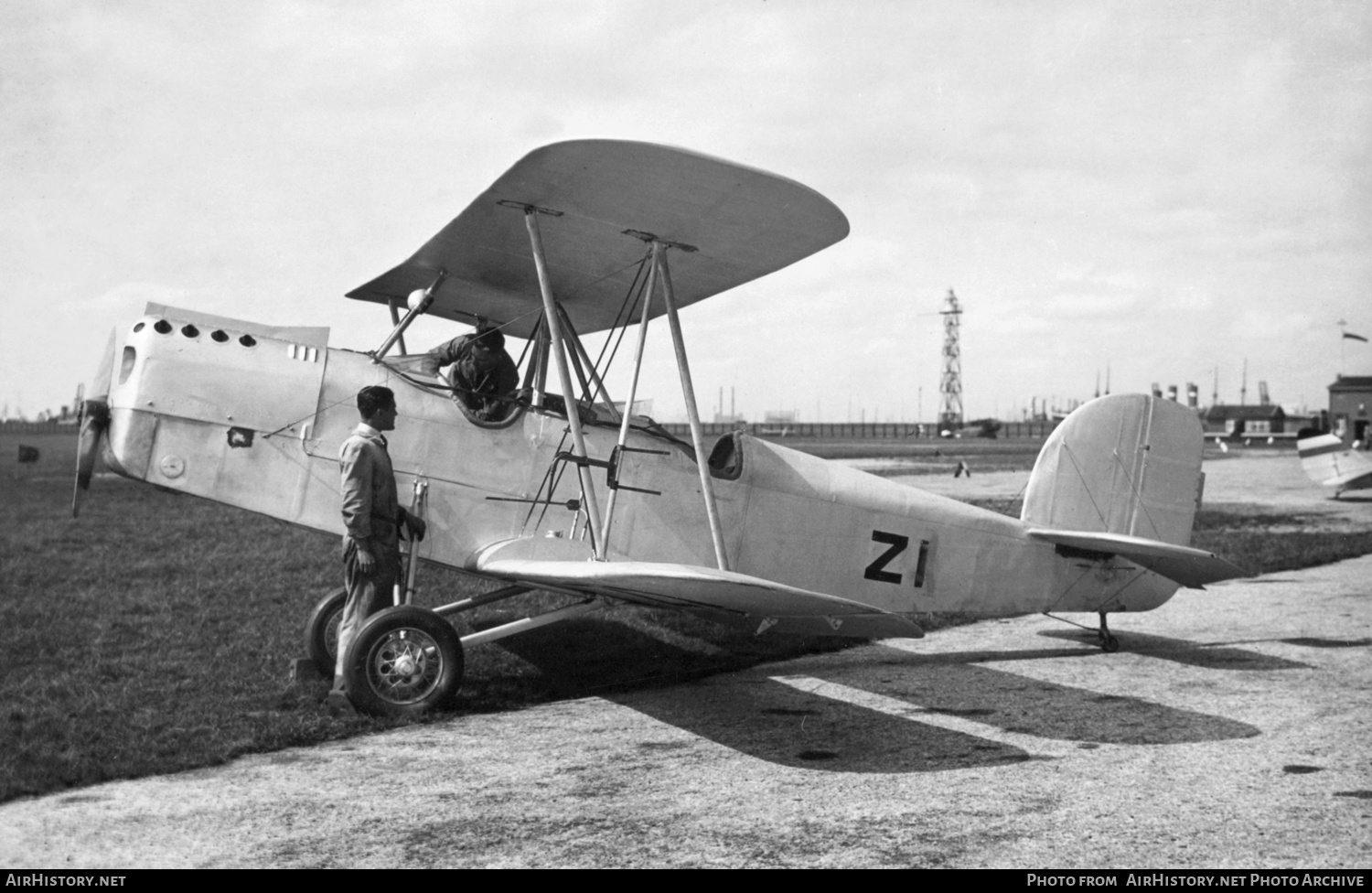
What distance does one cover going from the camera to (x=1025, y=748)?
18.0 ft

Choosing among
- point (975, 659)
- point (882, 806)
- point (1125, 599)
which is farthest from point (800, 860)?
point (1125, 599)

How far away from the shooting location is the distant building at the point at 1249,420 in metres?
104

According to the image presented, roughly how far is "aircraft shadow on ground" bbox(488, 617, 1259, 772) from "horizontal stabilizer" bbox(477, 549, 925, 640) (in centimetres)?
61

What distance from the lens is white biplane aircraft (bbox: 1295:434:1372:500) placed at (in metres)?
25.7

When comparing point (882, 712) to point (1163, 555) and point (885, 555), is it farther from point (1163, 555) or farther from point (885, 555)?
point (1163, 555)

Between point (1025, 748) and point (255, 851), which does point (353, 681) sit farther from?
point (1025, 748)

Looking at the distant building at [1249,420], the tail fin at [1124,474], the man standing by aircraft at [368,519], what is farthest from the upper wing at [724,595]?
the distant building at [1249,420]

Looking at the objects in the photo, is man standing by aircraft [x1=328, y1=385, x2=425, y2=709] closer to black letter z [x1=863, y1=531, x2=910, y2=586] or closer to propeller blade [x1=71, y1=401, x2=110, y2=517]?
propeller blade [x1=71, y1=401, x2=110, y2=517]

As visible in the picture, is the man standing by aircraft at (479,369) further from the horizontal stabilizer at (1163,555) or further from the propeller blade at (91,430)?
the horizontal stabilizer at (1163,555)

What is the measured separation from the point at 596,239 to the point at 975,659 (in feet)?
14.1

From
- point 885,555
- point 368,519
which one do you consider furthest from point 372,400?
point 885,555

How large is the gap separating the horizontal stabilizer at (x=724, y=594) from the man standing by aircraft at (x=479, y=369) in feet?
4.14

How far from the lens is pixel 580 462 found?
610cm

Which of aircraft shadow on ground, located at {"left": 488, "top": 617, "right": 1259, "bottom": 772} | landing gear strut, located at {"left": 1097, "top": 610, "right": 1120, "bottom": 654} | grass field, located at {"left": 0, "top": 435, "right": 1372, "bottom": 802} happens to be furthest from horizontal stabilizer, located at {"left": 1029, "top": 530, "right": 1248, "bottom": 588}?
grass field, located at {"left": 0, "top": 435, "right": 1372, "bottom": 802}
